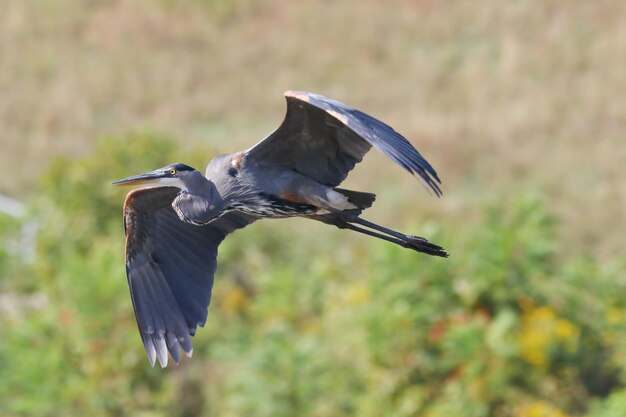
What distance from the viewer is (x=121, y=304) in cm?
1648

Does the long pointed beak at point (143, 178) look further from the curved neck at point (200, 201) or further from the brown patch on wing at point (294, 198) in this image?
the brown patch on wing at point (294, 198)

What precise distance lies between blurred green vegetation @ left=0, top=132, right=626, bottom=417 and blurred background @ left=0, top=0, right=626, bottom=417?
1.0 inches

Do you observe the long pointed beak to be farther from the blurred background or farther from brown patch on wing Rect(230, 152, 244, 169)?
the blurred background

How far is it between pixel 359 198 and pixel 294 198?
43cm

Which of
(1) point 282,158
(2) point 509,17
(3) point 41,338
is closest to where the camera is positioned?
(1) point 282,158

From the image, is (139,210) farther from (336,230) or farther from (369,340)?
(336,230)

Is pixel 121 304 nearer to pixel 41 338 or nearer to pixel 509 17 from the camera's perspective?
pixel 41 338

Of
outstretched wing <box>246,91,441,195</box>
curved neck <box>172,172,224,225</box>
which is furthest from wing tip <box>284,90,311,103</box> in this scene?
Result: curved neck <box>172,172,224,225</box>

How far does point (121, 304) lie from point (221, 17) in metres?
18.3

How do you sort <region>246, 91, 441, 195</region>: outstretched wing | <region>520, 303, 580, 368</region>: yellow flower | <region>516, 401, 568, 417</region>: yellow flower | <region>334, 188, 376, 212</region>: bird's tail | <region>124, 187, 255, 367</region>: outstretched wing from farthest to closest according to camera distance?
<region>520, 303, 580, 368</region>: yellow flower, <region>516, 401, 568, 417</region>: yellow flower, <region>124, 187, 255, 367</region>: outstretched wing, <region>334, 188, 376, 212</region>: bird's tail, <region>246, 91, 441, 195</region>: outstretched wing

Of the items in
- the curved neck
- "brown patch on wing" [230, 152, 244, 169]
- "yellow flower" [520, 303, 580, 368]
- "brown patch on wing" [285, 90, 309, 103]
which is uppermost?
"yellow flower" [520, 303, 580, 368]

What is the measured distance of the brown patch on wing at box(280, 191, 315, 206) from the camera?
30.6ft

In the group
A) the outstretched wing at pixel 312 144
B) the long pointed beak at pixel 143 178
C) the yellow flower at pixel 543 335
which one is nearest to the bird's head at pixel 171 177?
the long pointed beak at pixel 143 178

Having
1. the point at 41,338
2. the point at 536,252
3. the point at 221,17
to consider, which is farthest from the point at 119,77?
the point at 536,252
